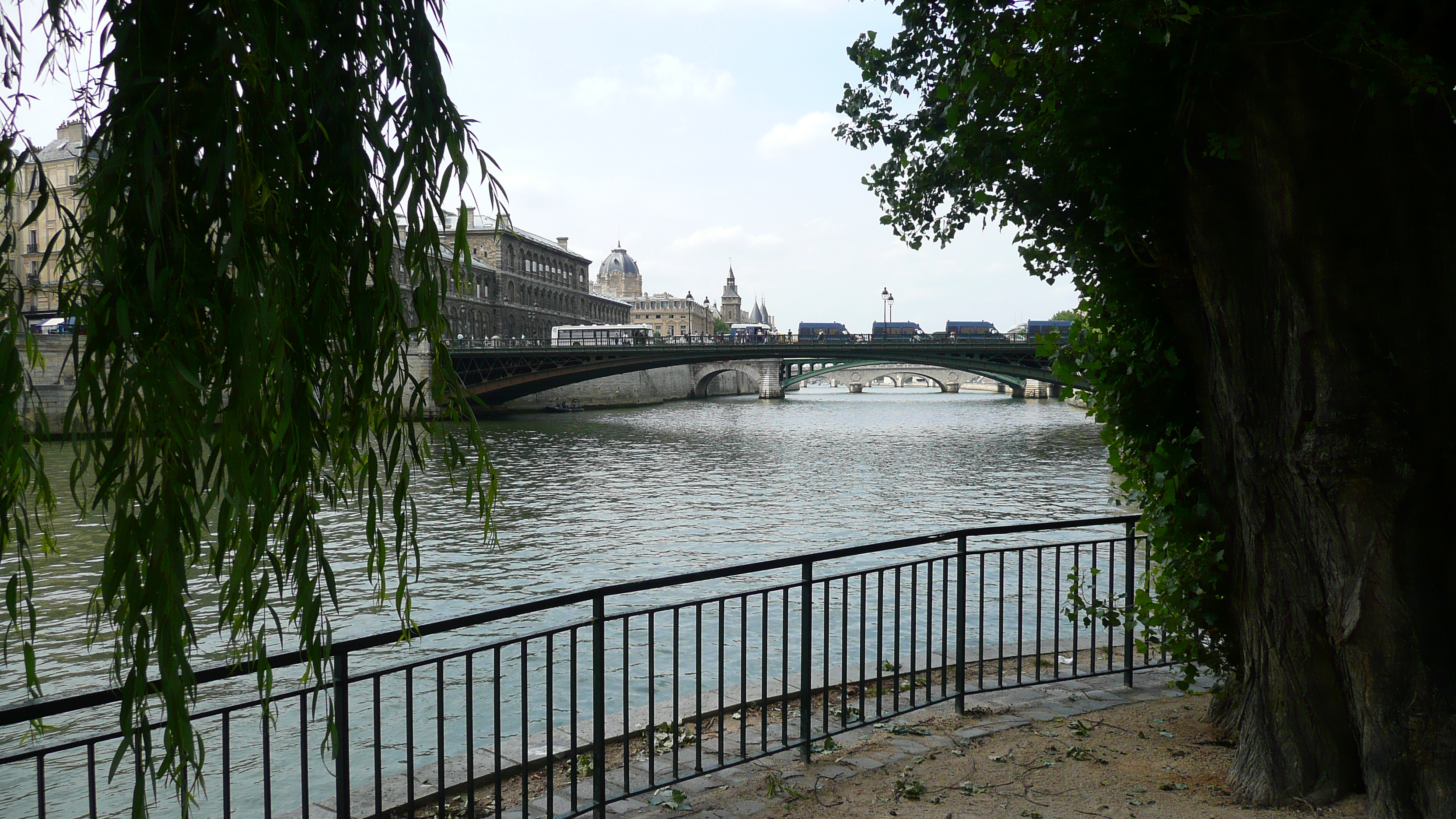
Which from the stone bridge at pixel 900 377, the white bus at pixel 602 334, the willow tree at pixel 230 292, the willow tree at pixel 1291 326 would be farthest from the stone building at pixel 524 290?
the willow tree at pixel 230 292

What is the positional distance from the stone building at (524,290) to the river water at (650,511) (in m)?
35.0

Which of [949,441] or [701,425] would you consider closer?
[949,441]

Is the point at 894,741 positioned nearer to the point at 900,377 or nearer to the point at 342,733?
the point at 342,733

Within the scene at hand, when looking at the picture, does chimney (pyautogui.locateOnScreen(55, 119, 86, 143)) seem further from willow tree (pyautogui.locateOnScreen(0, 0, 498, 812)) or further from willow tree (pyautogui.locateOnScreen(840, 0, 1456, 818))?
willow tree (pyautogui.locateOnScreen(840, 0, 1456, 818))

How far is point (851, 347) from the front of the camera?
45.4m

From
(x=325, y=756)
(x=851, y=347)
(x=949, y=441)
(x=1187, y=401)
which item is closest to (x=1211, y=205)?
(x=1187, y=401)

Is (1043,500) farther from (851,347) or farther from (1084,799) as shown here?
(851,347)

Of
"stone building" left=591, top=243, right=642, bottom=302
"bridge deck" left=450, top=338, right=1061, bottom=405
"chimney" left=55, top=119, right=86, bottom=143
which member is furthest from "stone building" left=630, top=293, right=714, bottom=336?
"chimney" left=55, top=119, right=86, bottom=143

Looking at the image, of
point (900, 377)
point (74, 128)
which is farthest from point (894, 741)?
point (900, 377)

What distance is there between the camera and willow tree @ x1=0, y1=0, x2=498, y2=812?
1976 millimetres

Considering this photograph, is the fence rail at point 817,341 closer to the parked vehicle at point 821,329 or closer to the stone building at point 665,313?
the parked vehicle at point 821,329

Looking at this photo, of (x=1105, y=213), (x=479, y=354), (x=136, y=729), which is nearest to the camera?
(x=136, y=729)

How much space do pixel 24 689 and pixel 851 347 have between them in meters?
39.1

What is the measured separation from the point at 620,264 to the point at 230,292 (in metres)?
174
